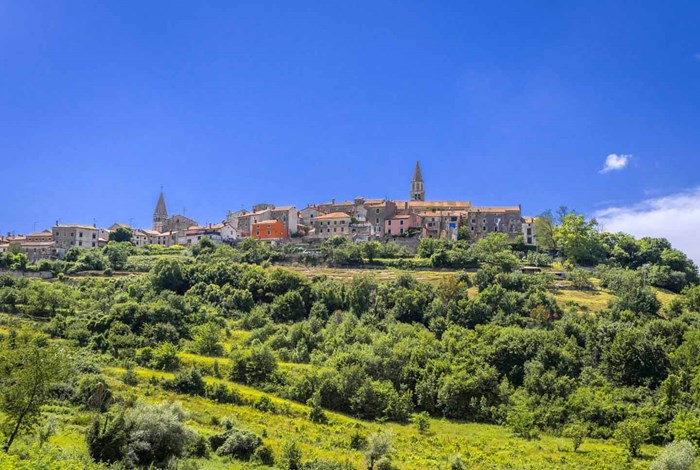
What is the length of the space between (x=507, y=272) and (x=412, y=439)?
36944 millimetres

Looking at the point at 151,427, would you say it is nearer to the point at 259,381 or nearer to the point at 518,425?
the point at 259,381

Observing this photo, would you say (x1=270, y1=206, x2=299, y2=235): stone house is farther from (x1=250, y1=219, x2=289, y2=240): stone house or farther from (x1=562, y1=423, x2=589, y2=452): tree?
(x1=562, y1=423, x2=589, y2=452): tree

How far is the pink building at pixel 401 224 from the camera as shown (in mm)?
93375

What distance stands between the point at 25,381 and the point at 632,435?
108ft

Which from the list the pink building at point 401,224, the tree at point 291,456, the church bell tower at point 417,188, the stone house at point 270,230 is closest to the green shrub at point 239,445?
the tree at point 291,456

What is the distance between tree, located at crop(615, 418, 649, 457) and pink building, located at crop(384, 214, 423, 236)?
2233 inches

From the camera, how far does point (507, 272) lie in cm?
6962

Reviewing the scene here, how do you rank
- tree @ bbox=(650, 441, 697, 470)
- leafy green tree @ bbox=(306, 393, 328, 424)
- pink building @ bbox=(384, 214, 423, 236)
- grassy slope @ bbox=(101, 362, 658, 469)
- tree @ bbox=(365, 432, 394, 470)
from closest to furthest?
tree @ bbox=(365, 432, 394, 470) < tree @ bbox=(650, 441, 697, 470) < grassy slope @ bbox=(101, 362, 658, 469) < leafy green tree @ bbox=(306, 393, 328, 424) < pink building @ bbox=(384, 214, 423, 236)

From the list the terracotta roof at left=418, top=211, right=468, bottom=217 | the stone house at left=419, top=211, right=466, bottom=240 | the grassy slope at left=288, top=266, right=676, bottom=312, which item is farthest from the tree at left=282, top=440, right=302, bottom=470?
the terracotta roof at left=418, top=211, right=468, bottom=217

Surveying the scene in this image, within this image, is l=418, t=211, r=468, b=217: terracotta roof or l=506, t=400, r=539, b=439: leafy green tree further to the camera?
l=418, t=211, r=468, b=217: terracotta roof

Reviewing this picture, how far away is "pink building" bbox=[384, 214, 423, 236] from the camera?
9338 cm

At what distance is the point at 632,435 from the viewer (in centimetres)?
3572

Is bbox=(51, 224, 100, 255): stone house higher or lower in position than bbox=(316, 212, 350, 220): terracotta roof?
lower

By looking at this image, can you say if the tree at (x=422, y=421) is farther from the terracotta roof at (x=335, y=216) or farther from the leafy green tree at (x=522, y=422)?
the terracotta roof at (x=335, y=216)
